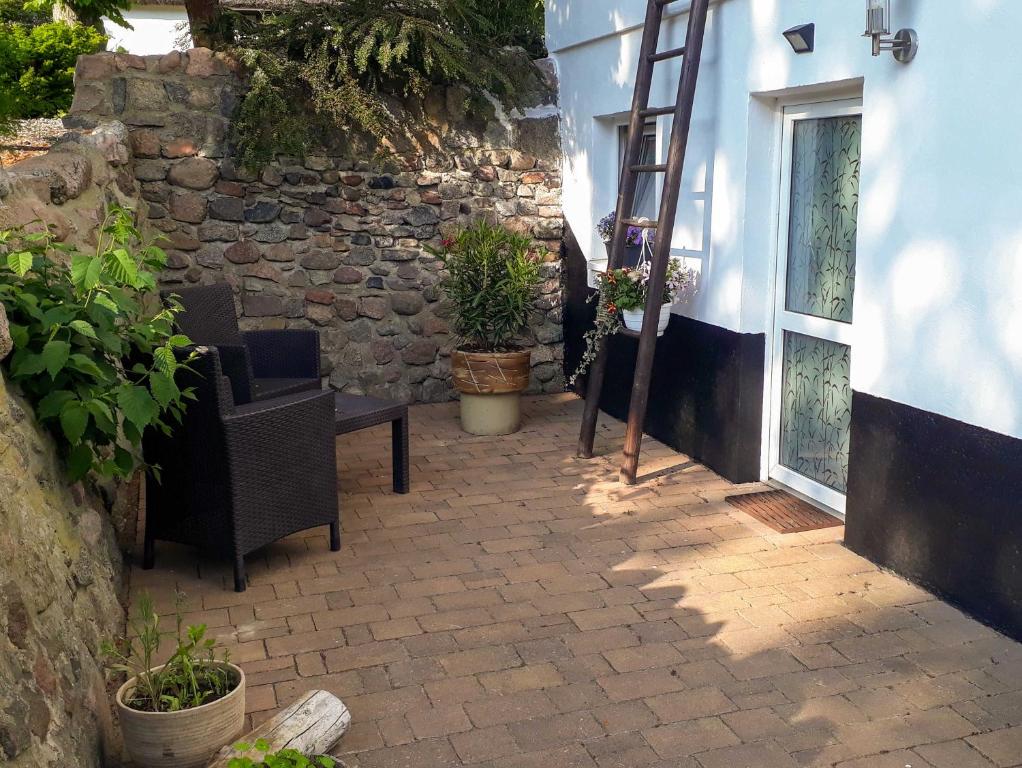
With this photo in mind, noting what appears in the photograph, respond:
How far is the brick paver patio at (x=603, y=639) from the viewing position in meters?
2.86

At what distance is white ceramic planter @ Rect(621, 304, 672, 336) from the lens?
5.32m

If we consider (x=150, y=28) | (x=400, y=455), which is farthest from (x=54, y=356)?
(x=150, y=28)

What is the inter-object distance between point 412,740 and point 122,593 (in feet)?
4.64

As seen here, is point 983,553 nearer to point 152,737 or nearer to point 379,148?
point 152,737

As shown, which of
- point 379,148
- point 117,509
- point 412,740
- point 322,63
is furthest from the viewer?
point 379,148

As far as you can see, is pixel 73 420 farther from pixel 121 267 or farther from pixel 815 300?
pixel 815 300

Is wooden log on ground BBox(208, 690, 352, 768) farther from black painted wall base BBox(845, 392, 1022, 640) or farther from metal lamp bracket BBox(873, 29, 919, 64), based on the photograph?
metal lamp bracket BBox(873, 29, 919, 64)

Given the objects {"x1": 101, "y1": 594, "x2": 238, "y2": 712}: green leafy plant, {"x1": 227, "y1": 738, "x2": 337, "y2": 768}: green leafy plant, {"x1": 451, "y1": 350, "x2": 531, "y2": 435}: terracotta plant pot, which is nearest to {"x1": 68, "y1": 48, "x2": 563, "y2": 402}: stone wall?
{"x1": 451, "y1": 350, "x2": 531, "y2": 435}: terracotta plant pot

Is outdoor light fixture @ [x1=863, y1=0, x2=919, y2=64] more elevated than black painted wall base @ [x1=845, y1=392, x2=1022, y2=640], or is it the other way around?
outdoor light fixture @ [x1=863, y1=0, x2=919, y2=64]

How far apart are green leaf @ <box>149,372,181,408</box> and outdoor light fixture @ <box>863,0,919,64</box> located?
8.63 ft

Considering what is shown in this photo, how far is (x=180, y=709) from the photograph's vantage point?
2.64 m

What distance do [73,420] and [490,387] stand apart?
3431mm

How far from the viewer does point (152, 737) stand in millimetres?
2605

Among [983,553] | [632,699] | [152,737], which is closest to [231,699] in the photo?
[152,737]
